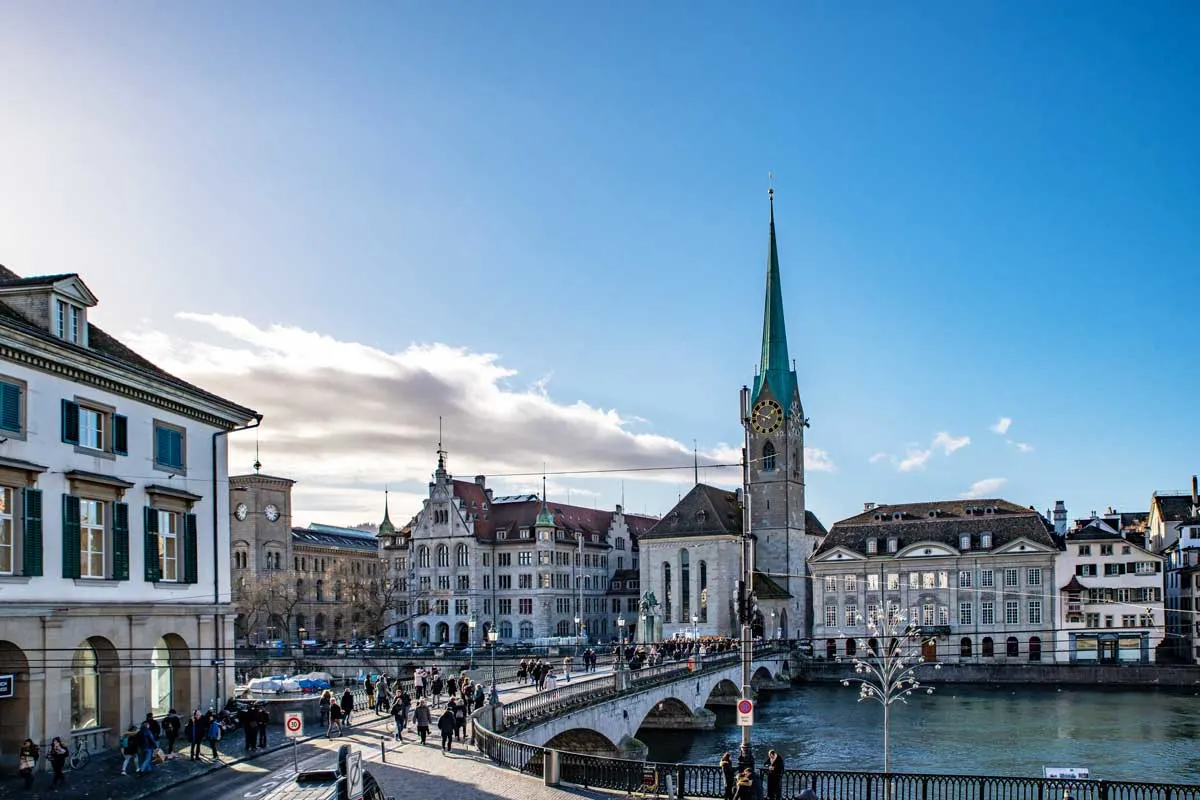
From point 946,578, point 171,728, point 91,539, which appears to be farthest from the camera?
point 946,578

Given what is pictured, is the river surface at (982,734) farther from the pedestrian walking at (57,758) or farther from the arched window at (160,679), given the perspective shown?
the pedestrian walking at (57,758)

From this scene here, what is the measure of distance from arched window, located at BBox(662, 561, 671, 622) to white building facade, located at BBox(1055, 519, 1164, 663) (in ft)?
108

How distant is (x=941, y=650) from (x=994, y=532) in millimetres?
10255

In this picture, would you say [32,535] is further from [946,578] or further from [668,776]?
[946,578]

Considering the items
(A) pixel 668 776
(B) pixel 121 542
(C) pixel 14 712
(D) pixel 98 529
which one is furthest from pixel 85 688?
(A) pixel 668 776

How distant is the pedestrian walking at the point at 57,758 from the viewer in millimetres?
28406

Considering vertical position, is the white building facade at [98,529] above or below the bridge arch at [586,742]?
above

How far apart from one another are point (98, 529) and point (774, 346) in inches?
3701

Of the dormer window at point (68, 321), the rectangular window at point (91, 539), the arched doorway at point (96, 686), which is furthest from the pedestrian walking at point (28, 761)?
the dormer window at point (68, 321)

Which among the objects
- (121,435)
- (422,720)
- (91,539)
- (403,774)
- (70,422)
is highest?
(70,422)

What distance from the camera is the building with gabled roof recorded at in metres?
99.1

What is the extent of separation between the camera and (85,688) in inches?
1283

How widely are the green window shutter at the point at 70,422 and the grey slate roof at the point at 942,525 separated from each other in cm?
8238

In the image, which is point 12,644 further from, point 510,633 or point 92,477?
point 510,633
